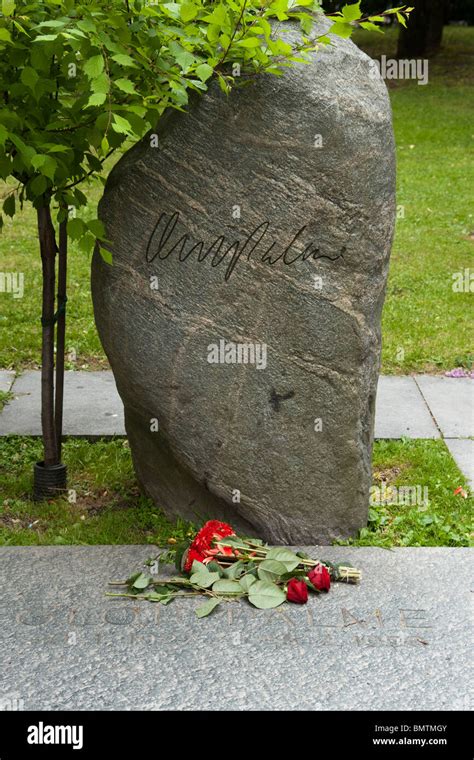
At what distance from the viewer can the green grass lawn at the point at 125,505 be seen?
14.6ft

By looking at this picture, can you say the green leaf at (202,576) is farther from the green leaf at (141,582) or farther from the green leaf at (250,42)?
the green leaf at (250,42)

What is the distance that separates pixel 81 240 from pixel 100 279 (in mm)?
413

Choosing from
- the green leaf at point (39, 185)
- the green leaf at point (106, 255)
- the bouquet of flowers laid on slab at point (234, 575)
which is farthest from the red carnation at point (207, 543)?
the green leaf at point (39, 185)

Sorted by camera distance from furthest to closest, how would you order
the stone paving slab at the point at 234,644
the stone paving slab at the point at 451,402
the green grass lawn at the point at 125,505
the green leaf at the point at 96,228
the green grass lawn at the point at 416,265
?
the green grass lawn at the point at 416,265
the stone paving slab at the point at 451,402
the green grass lawn at the point at 125,505
the green leaf at the point at 96,228
the stone paving slab at the point at 234,644

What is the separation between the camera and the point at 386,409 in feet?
20.0

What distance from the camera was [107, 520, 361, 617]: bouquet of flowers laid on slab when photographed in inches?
148

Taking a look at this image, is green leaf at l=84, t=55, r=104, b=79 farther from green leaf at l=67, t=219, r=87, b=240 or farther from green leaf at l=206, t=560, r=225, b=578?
green leaf at l=206, t=560, r=225, b=578

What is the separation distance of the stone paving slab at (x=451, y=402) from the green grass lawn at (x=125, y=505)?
29cm

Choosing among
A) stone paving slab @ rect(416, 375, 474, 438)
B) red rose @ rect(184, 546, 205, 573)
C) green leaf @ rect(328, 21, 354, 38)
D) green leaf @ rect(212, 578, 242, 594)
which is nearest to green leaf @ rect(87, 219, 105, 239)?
green leaf @ rect(328, 21, 354, 38)

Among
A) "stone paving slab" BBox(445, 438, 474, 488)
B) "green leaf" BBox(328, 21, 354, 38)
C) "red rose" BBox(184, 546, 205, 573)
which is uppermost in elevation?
"green leaf" BBox(328, 21, 354, 38)

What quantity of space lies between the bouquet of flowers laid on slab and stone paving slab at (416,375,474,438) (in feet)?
6.52
